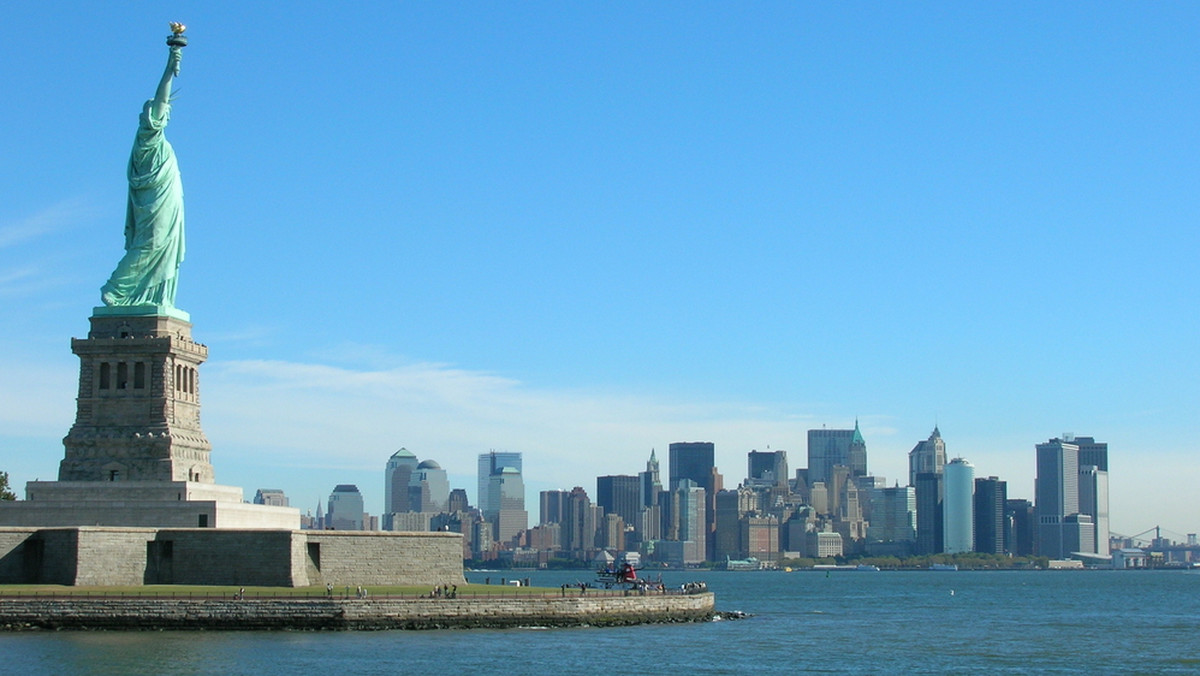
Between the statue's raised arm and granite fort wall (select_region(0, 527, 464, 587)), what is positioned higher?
the statue's raised arm

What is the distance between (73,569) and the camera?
7344 cm

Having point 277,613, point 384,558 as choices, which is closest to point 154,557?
point 277,613

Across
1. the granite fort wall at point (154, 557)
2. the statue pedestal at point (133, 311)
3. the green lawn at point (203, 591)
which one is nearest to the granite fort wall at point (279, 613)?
the green lawn at point (203, 591)

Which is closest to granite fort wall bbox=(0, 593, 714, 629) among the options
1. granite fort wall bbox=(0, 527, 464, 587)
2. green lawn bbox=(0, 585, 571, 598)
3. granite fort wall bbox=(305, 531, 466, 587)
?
green lawn bbox=(0, 585, 571, 598)

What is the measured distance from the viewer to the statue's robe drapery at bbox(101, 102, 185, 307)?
82.2m

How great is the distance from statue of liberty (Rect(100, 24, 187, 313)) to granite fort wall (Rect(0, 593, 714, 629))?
56.6ft

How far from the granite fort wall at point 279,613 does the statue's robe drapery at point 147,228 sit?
691 inches

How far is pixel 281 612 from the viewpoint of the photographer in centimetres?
7050

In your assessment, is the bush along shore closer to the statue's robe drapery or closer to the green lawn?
the green lawn

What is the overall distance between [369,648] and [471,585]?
20.1 meters

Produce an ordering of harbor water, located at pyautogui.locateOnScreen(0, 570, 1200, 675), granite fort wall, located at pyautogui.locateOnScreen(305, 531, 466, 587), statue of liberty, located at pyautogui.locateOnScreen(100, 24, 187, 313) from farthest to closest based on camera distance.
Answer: statue of liberty, located at pyautogui.locateOnScreen(100, 24, 187, 313) < granite fort wall, located at pyautogui.locateOnScreen(305, 531, 466, 587) < harbor water, located at pyautogui.locateOnScreen(0, 570, 1200, 675)

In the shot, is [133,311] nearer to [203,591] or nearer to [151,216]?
[151,216]

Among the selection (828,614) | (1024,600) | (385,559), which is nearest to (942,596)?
(1024,600)

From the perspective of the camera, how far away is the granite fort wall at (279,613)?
68.8 metres
